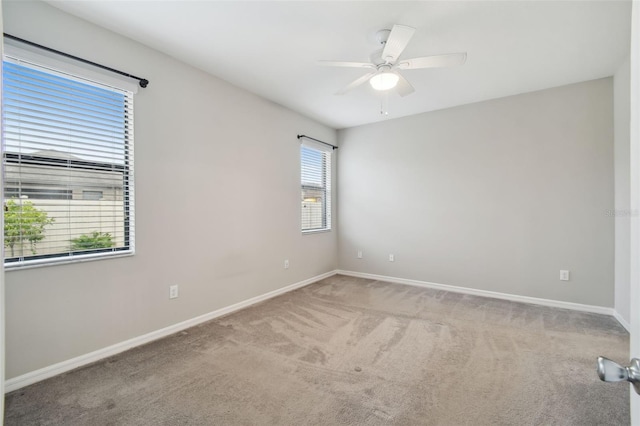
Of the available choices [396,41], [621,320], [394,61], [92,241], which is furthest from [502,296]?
[92,241]

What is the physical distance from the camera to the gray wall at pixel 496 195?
11.0ft

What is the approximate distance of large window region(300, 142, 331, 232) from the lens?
15.2ft

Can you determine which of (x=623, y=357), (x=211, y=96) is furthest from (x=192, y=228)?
(x=623, y=357)

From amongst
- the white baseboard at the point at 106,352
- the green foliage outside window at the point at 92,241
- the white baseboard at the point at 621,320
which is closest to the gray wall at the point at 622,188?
the white baseboard at the point at 621,320

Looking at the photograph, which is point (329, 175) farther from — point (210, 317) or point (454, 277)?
point (210, 317)

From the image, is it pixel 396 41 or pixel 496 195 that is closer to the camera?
pixel 396 41

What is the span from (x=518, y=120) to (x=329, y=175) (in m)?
2.80

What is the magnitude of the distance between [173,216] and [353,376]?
2129mm

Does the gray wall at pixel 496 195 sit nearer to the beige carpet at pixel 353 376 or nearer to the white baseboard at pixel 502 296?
the white baseboard at pixel 502 296

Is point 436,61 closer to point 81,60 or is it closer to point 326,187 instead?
point 81,60

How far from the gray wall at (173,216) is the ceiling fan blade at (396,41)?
1.90 m

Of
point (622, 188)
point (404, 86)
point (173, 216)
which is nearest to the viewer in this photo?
point (404, 86)

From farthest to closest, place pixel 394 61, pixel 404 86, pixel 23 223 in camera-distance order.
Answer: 1. pixel 404 86
2. pixel 394 61
3. pixel 23 223

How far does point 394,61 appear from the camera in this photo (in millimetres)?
2338
